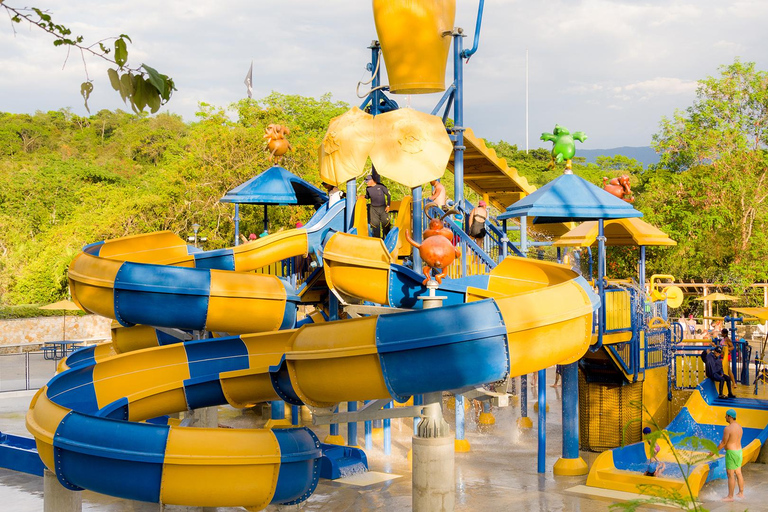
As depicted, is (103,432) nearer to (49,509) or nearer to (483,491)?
(49,509)

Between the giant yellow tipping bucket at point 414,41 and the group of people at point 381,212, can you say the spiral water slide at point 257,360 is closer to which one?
the group of people at point 381,212

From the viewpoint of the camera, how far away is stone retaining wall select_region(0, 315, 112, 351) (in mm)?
31672

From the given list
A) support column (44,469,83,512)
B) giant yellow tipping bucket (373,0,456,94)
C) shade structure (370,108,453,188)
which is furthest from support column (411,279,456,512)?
giant yellow tipping bucket (373,0,456,94)

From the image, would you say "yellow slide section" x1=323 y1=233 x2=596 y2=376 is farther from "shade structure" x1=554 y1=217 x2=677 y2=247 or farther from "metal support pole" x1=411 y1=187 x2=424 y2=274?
"shade structure" x1=554 y1=217 x2=677 y2=247

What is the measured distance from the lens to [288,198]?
17484 mm

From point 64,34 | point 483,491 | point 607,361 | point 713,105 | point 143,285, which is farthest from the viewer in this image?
point 713,105

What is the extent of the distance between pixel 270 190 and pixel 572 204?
23.6 ft

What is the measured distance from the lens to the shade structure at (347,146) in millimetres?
12094

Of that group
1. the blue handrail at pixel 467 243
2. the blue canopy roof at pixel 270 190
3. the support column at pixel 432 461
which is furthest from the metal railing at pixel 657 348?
the blue canopy roof at pixel 270 190

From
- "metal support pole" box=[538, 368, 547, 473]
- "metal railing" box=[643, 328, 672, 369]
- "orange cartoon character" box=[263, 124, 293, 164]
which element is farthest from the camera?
"orange cartoon character" box=[263, 124, 293, 164]

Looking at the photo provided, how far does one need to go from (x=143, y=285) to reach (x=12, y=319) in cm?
2385

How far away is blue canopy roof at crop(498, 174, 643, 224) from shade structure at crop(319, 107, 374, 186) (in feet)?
7.96

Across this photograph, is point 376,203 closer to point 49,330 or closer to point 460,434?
point 460,434

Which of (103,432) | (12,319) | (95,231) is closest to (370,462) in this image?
(103,432)
